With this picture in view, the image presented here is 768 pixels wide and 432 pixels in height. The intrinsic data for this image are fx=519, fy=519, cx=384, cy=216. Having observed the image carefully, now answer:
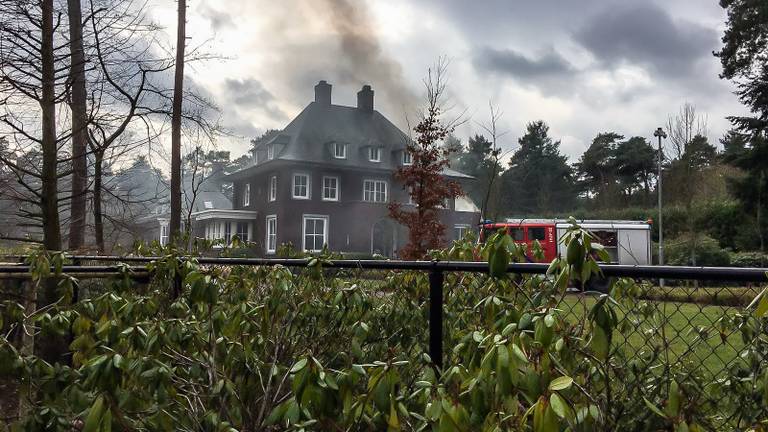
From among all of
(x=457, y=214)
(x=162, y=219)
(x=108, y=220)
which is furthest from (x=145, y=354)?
(x=162, y=219)

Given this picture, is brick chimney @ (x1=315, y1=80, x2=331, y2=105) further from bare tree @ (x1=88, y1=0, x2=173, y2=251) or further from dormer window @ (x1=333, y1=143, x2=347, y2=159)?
bare tree @ (x1=88, y1=0, x2=173, y2=251)

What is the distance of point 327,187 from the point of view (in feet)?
87.7

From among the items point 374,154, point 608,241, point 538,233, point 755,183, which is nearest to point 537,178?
point 374,154

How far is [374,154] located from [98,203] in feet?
72.8

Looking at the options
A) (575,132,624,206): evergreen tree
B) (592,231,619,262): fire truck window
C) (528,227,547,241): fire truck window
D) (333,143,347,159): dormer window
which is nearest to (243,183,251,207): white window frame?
(333,143,347,159): dormer window

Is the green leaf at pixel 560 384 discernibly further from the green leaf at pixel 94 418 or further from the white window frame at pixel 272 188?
the white window frame at pixel 272 188

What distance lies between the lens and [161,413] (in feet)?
5.25

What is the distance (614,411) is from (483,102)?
11.1 meters

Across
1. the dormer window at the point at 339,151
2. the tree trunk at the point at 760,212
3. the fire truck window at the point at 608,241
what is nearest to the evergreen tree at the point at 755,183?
the tree trunk at the point at 760,212

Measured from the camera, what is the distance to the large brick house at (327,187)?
2581 centimetres

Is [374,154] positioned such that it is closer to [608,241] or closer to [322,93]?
[322,93]

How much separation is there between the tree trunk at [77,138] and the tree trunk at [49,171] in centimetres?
37

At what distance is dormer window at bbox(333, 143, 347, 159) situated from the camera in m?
27.2

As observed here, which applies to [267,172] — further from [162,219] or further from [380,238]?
[162,219]
